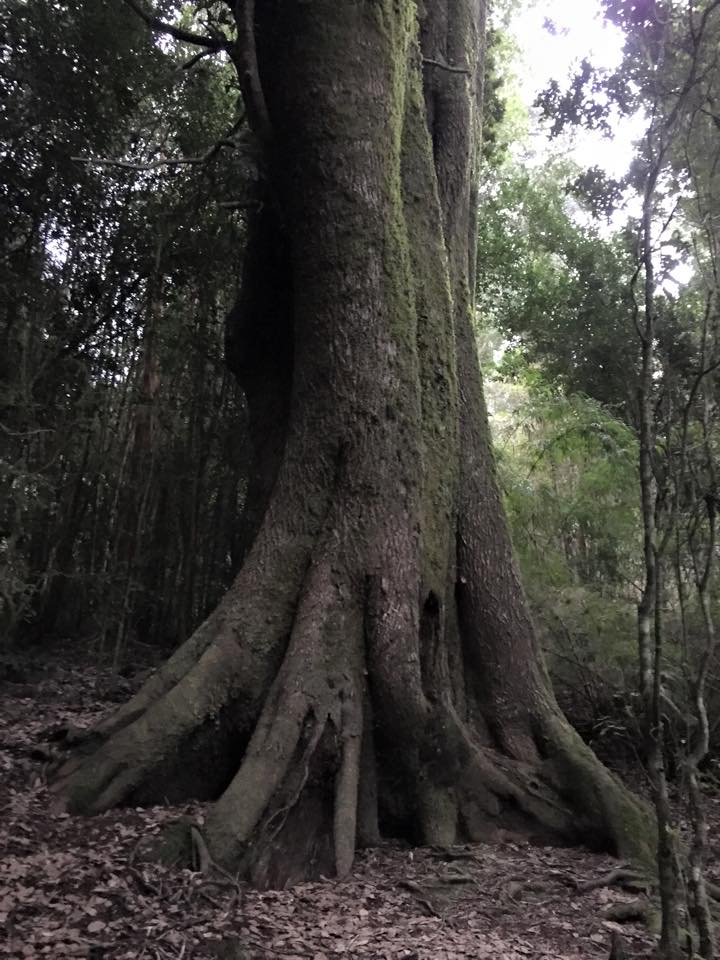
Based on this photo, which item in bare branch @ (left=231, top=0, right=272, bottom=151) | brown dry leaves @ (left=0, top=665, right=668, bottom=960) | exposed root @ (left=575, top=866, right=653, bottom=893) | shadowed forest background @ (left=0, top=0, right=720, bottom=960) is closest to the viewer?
brown dry leaves @ (left=0, top=665, right=668, bottom=960)

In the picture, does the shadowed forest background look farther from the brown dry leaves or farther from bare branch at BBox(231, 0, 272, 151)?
the brown dry leaves

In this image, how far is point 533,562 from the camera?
812 centimetres

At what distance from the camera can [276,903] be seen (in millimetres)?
3035

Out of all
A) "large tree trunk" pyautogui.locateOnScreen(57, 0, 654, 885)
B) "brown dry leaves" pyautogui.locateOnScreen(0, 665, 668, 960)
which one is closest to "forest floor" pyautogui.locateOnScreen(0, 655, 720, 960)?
"brown dry leaves" pyautogui.locateOnScreen(0, 665, 668, 960)

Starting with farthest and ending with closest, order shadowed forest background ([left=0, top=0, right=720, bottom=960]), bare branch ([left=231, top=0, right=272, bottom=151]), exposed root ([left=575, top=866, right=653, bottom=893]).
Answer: shadowed forest background ([left=0, top=0, right=720, bottom=960])
bare branch ([left=231, top=0, right=272, bottom=151])
exposed root ([left=575, top=866, right=653, bottom=893])

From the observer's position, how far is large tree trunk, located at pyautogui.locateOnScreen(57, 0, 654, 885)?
3.59 meters

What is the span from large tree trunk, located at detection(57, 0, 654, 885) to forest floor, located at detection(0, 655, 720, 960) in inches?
6.9

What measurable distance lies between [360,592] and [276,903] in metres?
1.45

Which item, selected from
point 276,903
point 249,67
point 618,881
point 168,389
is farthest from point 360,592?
point 168,389

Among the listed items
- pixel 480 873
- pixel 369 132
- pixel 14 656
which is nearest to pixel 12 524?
pixel 14 656

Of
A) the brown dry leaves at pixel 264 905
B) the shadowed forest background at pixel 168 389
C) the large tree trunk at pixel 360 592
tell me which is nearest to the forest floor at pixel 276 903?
the brown dry leaves at pixel 264 905

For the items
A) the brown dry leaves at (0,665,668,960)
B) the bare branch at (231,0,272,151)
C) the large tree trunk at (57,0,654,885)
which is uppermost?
the bare branch at (231,0,272,151)

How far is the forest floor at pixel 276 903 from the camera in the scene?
2.62 m

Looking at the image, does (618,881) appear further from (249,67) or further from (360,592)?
(249,67)
